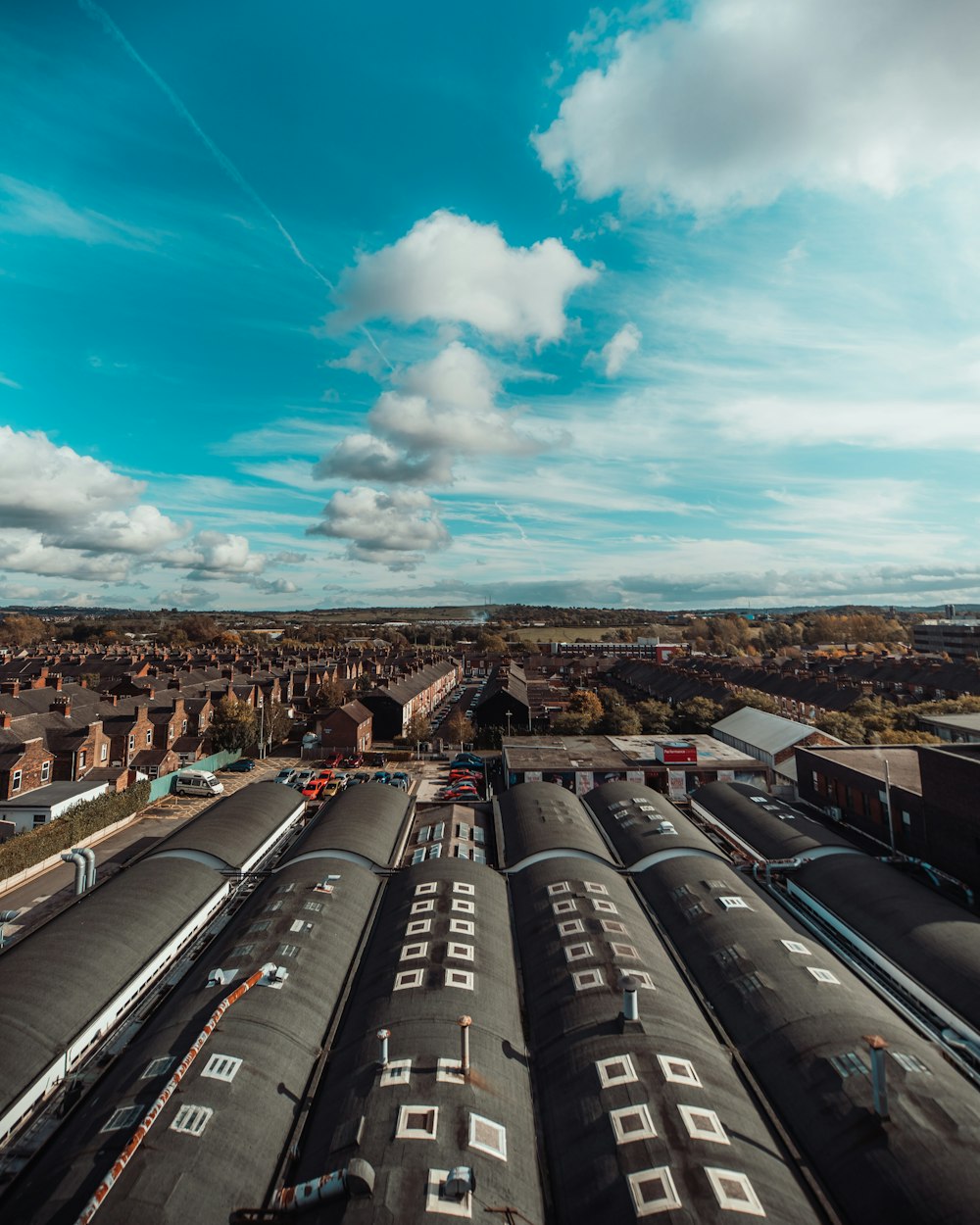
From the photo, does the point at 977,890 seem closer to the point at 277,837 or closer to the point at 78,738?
the point at 277,837

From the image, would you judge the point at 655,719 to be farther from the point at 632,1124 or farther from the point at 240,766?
the point at 632,1124

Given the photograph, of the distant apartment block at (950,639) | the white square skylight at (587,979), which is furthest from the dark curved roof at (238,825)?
the distant apartment block at (950,639)

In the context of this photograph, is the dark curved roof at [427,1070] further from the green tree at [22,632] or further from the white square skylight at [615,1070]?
the green tree at [22,632]

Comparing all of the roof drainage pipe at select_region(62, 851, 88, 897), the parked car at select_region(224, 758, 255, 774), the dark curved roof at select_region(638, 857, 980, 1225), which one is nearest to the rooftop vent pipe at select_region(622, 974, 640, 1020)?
the dark curved roof at select_region(638, 857, 980, 1225)

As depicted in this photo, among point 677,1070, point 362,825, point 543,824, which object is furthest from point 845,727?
point 677,1070

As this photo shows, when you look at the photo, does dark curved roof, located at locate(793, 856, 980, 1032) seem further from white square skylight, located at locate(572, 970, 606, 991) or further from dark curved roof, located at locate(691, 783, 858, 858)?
white square skylight, located at locate(572, 970, 606, 991)

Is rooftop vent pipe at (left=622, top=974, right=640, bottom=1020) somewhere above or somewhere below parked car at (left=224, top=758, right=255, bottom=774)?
above

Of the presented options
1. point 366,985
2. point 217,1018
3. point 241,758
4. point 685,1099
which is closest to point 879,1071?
point 685,1099
